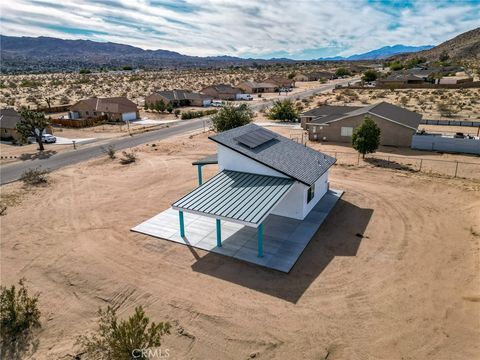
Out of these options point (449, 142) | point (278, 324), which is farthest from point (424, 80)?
point (278, 324)

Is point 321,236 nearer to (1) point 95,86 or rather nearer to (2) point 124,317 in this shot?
(2) point 124,317

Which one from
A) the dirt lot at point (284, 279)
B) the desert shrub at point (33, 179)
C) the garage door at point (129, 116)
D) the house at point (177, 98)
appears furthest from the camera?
the house at point (177, 98)

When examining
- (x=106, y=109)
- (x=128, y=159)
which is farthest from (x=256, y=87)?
(x=128, y=159)

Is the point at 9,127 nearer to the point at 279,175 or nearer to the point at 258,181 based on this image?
the point at 258,181

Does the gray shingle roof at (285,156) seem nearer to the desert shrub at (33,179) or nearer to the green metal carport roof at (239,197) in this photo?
the green metal carport roof at (239,197)

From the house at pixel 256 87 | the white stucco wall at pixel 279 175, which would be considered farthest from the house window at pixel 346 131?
the house at pixel 256 87

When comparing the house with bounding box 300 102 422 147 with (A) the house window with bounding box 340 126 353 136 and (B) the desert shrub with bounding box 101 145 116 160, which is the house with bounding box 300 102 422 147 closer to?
(A) the house window with bounding box 340 126 353 136

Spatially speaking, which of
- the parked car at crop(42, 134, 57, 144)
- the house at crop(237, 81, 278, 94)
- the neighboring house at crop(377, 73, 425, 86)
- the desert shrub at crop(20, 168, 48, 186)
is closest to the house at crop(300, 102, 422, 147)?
the desert shrub at crop(20, 168, 48, 186)
